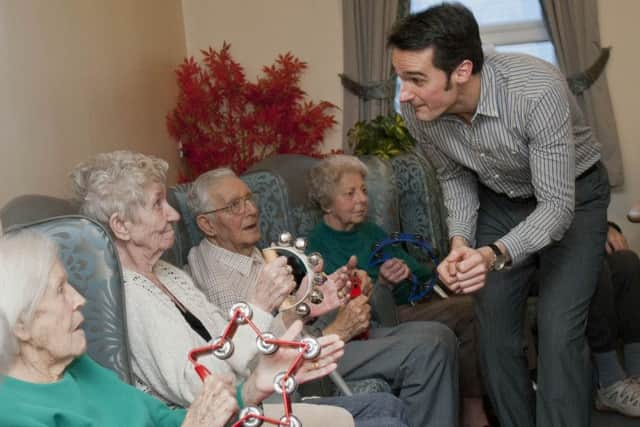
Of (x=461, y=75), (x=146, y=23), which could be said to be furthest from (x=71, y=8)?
(x=461, y=75)

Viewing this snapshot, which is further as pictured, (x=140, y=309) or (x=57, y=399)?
(x=140, y=309)

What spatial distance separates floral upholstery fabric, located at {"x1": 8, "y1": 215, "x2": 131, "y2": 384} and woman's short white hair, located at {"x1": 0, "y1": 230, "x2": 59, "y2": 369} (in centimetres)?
31

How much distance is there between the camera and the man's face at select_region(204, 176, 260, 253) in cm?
281

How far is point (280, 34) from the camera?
4938 millimetres

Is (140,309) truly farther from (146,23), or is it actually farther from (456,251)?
(146,23)

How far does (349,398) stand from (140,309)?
0.58 meters

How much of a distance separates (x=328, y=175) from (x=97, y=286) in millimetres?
1564

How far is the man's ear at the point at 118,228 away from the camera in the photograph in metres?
2.30

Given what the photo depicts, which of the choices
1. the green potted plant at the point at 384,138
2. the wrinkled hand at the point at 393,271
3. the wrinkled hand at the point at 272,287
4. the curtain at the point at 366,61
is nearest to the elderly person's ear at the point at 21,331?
the wrinkled hand at the point at 272,287

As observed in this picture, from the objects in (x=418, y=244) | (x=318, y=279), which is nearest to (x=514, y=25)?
(x=418, y=244)

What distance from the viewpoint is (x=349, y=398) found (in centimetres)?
224

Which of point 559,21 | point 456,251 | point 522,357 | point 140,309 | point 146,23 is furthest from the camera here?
point 559,21

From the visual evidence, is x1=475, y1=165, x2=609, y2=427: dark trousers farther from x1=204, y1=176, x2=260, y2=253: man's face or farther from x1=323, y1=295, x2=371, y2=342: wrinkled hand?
x1=204, y1=176, x2=260, y2=253: man's face

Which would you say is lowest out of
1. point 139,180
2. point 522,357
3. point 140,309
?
point 522,357
